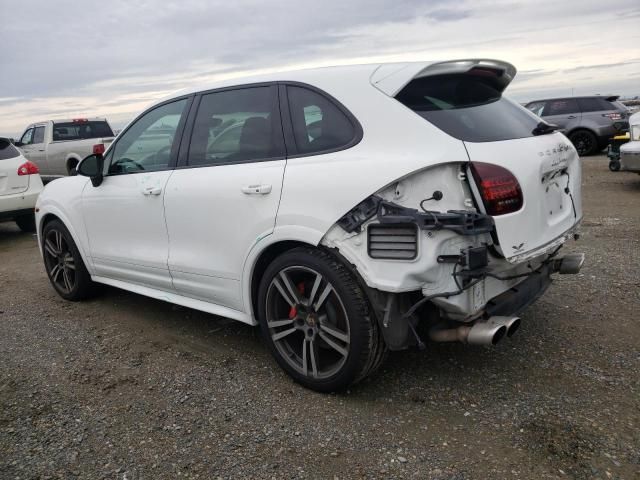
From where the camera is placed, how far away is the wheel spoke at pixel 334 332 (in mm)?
3021

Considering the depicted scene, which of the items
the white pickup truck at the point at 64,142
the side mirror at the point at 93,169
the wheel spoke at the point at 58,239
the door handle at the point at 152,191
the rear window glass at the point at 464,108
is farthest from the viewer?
the white pickup truck at the point at 64,142

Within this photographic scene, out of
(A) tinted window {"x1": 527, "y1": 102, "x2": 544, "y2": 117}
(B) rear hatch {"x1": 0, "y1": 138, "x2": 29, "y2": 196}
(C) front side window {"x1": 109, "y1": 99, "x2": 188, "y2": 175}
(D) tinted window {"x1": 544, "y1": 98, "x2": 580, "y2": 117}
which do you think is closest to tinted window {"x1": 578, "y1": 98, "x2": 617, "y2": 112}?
(D) tinted window {"x1": 544, "y1": 98, "x2": 580, "y2": 117}

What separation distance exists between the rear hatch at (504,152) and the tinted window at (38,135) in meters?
14.2

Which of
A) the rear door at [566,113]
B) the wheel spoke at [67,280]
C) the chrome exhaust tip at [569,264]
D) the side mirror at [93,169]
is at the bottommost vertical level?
the wheel spoke at [67,280]

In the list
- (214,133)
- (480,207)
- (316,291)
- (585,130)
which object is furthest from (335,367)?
(585,130)

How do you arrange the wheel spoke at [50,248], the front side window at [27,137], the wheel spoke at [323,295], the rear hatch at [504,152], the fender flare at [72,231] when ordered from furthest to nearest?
the front side window at [27,137] < the wheel spoke at [50,248] < the fender flare at [72,231] < the wheel spoke at [323,295] < the rear hatch at [504,152]

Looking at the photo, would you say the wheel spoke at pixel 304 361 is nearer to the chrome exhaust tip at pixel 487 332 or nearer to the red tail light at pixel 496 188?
the chrome exhaust tip at pixel 487 332

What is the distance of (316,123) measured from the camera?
319cm

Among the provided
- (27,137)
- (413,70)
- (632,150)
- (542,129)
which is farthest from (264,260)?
(27,137)

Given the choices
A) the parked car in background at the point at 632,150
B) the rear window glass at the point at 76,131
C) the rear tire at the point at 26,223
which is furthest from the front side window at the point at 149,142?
the rear window glass at the point at 76,131

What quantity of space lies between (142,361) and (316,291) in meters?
1.52

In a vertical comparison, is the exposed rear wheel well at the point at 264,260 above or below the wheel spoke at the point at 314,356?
above

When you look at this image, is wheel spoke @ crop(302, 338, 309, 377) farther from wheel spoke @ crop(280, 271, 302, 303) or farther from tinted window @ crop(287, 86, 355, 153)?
tinted window @ crop(287, 86, 355, 153)

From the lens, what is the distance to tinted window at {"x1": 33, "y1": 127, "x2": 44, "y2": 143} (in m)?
14.8
